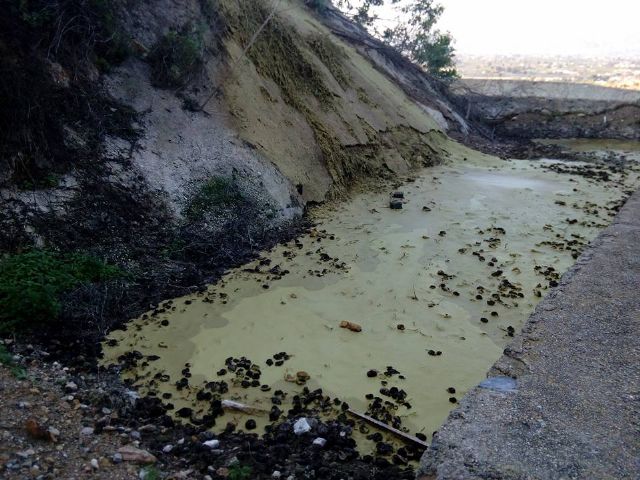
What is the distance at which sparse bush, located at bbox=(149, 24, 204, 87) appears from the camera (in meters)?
8.23

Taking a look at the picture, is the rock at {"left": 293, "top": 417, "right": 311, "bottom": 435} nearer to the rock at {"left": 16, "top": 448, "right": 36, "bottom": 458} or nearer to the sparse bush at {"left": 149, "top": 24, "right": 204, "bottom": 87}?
the rock at {"left": 16, "top": 448, "right": 36, "bottom": 458}

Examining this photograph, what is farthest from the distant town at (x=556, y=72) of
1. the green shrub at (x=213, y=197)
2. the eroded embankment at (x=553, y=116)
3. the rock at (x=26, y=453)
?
the rock at (x=26, y=453)

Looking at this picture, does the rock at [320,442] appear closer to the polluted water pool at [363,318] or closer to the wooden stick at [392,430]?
the polluted water pool at [363,318]

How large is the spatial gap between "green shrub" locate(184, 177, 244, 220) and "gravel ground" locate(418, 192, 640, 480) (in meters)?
4.74

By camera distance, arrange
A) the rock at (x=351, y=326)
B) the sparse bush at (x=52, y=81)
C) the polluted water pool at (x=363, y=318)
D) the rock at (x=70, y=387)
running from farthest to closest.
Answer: the sparse bush at (x=52, y=81)
the rock at (x=351, y=326)
the polluted water pool at (x=363, y=318)
the rock at (x=70, y=387)

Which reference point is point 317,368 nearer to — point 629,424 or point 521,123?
point 629,424

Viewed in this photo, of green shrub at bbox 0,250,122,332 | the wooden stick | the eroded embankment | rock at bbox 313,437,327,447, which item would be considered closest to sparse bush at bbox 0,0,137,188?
green shrub at bbox 0,250,122,332

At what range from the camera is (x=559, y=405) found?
10.8ft

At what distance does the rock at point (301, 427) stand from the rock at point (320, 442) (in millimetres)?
131

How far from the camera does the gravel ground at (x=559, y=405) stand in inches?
110

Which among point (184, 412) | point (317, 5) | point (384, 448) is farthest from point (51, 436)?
point (317, 5)

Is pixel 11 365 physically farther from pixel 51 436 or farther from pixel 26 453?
pixel 26 453

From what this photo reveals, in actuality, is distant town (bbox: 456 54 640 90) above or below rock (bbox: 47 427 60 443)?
above

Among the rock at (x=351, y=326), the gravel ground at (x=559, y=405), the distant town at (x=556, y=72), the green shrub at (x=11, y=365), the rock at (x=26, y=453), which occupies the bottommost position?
the rock at (x=26, y=453)
